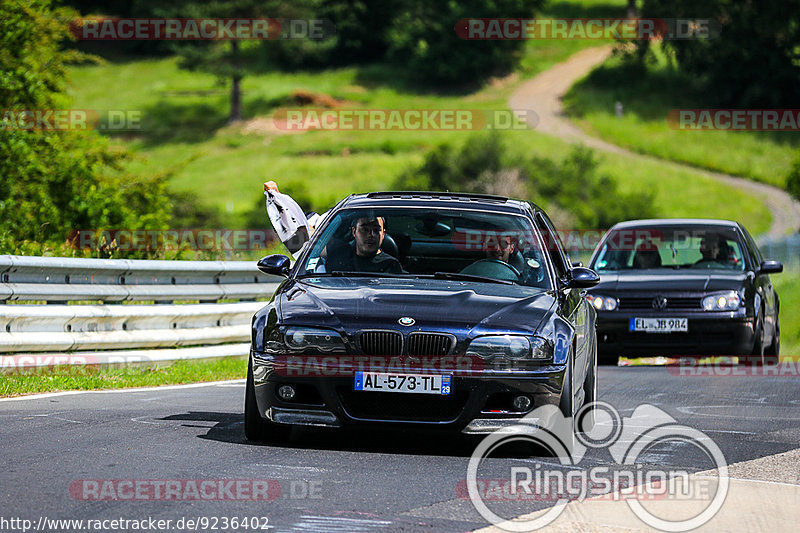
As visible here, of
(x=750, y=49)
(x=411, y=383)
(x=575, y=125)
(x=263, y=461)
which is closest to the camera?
(x=263, y=461)

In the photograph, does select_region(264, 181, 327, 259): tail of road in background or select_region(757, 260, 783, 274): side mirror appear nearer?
select_region(264, 181, 327, 259): tail of road in background

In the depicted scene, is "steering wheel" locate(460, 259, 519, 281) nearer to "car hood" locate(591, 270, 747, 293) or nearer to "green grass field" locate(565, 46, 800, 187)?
"car hood" locate(591, 270, 747, 293)

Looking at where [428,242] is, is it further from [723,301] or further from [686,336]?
[723,301]

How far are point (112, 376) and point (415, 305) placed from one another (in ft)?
16.1

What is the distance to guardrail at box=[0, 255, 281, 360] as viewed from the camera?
36.0 ft

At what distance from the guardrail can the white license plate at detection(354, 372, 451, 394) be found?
4.61m

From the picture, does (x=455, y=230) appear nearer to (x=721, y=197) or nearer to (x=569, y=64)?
(x=721, y=197)

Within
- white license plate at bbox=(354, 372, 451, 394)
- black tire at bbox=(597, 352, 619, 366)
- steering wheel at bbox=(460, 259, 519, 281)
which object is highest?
steering wheel at bbox=(460, 259, 519, 281)

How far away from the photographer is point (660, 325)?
14672mm

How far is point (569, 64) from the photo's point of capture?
114875 mm

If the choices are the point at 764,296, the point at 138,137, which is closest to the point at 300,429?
the point at 764,296

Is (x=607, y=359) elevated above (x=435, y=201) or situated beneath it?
situated beneath

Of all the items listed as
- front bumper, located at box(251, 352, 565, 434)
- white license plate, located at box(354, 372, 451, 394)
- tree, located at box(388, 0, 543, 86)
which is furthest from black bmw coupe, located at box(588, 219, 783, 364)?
tree, located at box(388, 0, 543, 86)

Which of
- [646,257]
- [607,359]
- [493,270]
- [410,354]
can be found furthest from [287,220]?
[646,257]
